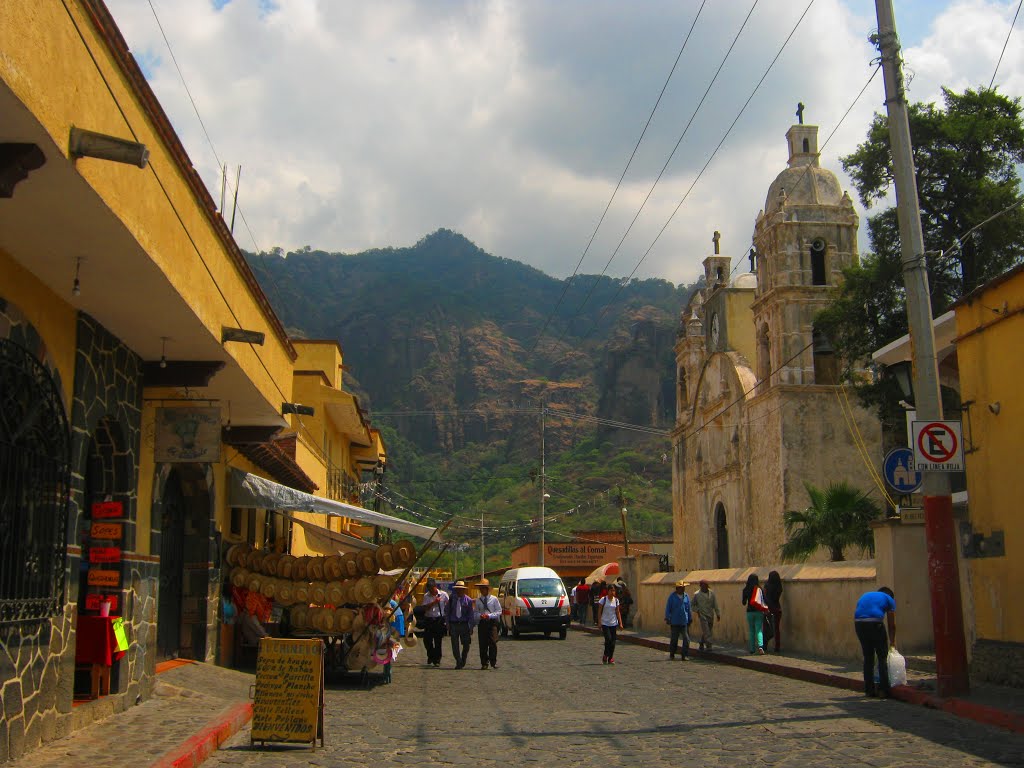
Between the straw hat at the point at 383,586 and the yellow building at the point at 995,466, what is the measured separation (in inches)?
313

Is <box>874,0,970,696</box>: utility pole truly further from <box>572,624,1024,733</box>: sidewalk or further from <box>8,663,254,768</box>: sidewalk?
<box>8,663,254,768</box>: sidewalk

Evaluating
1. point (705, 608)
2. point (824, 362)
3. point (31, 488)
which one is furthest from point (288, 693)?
point (824, 362)

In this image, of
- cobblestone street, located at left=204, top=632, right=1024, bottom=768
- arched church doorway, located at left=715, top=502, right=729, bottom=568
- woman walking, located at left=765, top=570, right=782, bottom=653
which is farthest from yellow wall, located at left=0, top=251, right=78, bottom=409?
arched church doorway, located at left=715, top=502, right=729, bottom=568

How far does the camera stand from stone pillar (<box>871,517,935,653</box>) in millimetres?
15711

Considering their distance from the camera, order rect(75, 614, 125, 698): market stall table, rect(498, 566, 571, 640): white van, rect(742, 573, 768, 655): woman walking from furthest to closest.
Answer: rect(498, 566, 571, 640): white van → rect(742, 573, 768, 655): woman walking → rect(75, 614, 125, 698): market stall table

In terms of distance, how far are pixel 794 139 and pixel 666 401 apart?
79692 millimetres

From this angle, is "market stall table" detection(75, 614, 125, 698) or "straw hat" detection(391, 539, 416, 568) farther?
"straw hat" detection(391, 539, 416, 568)

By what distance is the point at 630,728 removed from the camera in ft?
34.5

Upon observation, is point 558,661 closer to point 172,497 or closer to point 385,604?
point 385,604

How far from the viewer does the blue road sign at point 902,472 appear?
1354cm

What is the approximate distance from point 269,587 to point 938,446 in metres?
9.90

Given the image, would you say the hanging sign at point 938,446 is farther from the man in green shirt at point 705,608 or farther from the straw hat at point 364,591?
the man in green shirt at point 705,608

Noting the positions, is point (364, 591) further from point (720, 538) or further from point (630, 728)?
point (720, 538)

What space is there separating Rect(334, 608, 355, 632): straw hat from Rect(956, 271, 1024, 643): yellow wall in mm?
8636
